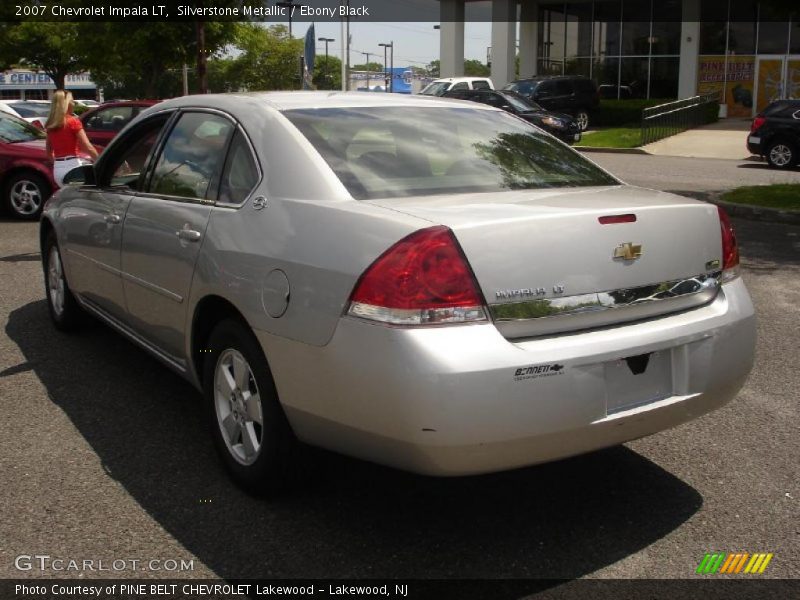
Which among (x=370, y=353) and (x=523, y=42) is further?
(x=523, y=42)

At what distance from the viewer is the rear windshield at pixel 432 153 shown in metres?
3.69

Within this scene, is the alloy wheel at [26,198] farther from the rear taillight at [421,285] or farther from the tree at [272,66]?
the tree at [272,66]

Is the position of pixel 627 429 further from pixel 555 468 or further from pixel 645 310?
pixel 555 468

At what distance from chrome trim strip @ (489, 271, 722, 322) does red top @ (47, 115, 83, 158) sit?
23.9 ft

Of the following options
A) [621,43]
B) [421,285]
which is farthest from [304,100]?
[621,43]

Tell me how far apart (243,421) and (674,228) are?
1.88m

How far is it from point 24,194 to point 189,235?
30.9 ft

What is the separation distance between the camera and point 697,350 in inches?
133

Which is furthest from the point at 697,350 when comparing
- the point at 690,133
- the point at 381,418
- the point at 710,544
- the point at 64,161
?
the point at 690,133

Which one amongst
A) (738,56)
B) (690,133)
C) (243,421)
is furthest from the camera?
(738,56)

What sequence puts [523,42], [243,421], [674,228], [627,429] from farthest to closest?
[523,42] → [243,421] → [674,228] → [627,429]

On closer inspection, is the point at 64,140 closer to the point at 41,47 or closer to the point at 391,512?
the point at 391,512

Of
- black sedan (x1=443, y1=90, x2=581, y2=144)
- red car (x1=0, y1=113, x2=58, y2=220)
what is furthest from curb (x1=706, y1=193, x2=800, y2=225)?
black sedan (x1=443, y1=90, x2=581, y2=144)

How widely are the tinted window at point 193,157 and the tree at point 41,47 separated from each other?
41735 mm
